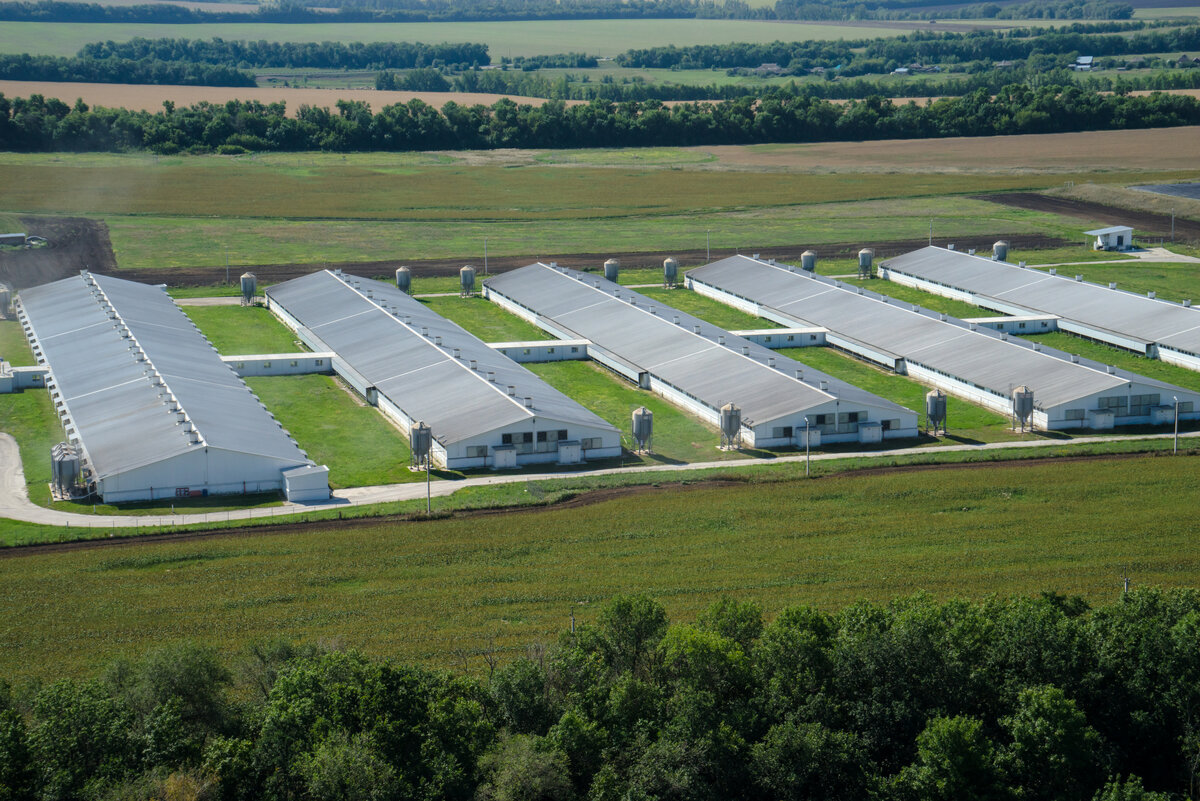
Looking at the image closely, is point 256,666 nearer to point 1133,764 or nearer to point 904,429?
point 1133,764

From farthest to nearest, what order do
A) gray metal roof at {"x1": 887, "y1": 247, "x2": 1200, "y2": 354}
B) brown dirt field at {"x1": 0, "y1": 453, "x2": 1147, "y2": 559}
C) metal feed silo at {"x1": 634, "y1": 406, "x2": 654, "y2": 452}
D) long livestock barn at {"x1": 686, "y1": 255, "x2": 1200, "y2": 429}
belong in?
1. gray metal roof at {"x1": 887, "y1": 247, "x2": 1200, "y2": 354}
2. long livestock barn at {"x1": 686, "y1": 255, "x2": 1200, "y2": 429}
3. metal feed silo at {"x1": 634, "y1": 406, "x2": 654, "y2": 452}
4. brown dirt field at {"x1": 0, "y1": 453, "x2": 1147, "y2": 559}

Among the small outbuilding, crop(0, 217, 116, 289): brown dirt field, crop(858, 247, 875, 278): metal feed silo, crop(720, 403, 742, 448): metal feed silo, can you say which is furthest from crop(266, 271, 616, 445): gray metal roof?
the small outbuilding

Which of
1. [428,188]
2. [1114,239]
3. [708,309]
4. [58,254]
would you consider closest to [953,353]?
[708,309]

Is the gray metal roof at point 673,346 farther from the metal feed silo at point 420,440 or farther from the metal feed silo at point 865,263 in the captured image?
the metal feed silo at point 865,263

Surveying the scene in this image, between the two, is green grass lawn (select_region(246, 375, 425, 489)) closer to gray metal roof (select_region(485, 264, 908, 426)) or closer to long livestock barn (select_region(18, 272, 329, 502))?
long livestock barn (select_region(18, 272, 329, 502))

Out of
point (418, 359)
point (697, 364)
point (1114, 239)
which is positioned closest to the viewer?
point (418, 359)

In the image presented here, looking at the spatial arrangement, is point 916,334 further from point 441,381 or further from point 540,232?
point 540,232

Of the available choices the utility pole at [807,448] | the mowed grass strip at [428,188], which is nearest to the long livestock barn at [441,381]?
the utility pole at [807,448]

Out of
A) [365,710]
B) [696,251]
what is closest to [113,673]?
[365,710]
